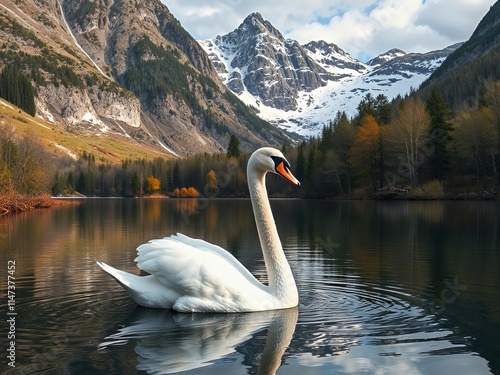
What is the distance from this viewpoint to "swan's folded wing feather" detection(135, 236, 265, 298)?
1021 cm

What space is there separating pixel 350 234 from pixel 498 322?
19.9 metres

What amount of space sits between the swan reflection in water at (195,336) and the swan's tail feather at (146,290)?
0.22 metres

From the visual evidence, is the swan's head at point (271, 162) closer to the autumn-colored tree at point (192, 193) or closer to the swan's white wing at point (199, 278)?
the swan's white wing at point (199, 278)

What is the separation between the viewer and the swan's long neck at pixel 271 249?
10.9 metres

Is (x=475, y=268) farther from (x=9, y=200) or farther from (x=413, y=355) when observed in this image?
(x=9, y=200)

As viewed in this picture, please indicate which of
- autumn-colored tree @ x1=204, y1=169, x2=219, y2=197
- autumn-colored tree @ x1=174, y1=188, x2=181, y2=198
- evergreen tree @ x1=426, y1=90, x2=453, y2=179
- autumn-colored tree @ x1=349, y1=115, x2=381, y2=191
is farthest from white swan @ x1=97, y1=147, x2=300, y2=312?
autumn-colored tree @ x1=174, y1=188, x2=181, y2=198

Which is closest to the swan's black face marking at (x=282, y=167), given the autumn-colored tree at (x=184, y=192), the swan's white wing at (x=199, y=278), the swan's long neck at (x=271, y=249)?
the swan's long neck at (x=271, y=249)

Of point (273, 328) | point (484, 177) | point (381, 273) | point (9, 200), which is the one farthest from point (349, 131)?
point (273, 328)

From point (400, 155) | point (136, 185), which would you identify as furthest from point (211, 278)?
point (136, 185)

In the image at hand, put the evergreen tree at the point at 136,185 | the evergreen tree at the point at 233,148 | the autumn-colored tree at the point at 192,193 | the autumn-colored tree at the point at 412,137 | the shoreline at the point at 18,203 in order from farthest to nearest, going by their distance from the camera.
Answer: the evergreen tree at the point at 136,185, the evergreen tree at the point at 233,148, the autumn-colored tree at the point at 192,193, the autumn-colored tree at the point at 412,137, the shoreline at the point at 18,203

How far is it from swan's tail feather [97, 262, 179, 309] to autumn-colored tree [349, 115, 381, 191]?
86.5 metres

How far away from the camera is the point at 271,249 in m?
11.2

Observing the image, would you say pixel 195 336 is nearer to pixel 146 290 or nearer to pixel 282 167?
pixel 146 290

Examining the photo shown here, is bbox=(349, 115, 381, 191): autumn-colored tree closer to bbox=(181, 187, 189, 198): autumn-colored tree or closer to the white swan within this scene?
the white swan
